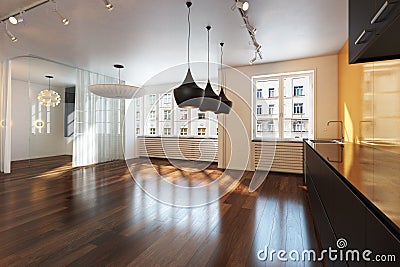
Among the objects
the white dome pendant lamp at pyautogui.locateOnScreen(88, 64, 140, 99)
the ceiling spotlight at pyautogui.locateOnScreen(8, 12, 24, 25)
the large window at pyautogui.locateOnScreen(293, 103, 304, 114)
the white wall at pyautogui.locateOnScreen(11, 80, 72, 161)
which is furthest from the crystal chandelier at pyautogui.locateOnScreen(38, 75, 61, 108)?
the large window at pyautogui.locateOnScreen(293, 103, 304, 114)

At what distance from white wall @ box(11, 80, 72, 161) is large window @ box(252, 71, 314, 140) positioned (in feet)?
17.2

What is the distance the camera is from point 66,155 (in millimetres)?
6133

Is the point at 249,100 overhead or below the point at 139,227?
overhead

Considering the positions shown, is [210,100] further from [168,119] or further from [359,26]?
[168,119]

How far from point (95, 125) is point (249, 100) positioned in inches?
176

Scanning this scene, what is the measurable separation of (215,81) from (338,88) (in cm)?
338

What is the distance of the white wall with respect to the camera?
537 cm

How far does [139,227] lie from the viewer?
2.29 m

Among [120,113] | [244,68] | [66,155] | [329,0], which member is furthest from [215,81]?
[66,155]

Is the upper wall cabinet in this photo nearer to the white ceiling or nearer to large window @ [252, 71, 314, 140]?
the white ceiling

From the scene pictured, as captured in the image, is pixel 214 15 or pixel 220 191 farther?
pixel 220 191

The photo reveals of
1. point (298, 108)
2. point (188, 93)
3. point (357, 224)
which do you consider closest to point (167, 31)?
point (188, 93)

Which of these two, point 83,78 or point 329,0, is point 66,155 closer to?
point 83,78

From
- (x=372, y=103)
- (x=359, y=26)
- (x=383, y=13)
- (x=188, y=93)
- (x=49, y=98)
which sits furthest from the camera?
(x=49, y=98)
